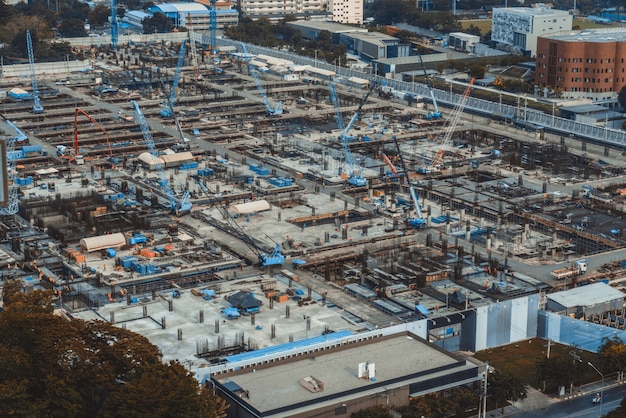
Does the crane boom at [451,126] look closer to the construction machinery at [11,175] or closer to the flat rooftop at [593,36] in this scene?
the flat rooftop at [593,36]

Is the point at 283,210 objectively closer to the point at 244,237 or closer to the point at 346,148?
the point at 244,237

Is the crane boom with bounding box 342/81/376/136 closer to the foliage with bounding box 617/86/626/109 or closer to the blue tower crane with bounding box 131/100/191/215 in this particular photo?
the blue tower crane with bounding box 131/100/191/215

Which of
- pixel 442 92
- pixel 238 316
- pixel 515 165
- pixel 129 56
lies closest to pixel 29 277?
pixel 238 316

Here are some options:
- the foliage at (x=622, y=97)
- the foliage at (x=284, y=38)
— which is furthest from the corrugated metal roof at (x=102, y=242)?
the foliage at (x=284, y=38)

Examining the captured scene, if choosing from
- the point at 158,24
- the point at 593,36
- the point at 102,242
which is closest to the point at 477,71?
Result: the point at 593,36

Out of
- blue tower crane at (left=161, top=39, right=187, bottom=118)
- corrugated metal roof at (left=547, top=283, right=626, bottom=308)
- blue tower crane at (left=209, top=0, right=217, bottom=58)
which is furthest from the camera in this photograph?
blue tower crane at (left=209, top=0, right=217, bottom=58)

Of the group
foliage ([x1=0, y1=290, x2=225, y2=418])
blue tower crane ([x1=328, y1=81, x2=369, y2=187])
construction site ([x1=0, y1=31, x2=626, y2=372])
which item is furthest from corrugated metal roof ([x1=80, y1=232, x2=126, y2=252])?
foliage ([x1=0, y1=290, x2=225, y2=418])

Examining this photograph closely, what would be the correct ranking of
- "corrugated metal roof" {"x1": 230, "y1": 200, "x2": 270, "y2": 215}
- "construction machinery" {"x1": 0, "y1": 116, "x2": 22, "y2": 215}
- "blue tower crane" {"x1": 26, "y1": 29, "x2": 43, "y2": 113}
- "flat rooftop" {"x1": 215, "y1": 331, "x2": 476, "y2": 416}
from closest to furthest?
"flat rooftop" {"x1": 215, "y1": 331, "x2": 476, "y2": 416}, "construction machinery" {"x1": 0, "y1": 116, "x2": 22, "y2": 215}, "corrugated metal roof" {"x1": 230, "y1": 200, "x2": 270, "y2": 215}, "blue tower crane" {"x1": 26, "y1": 29, "x2": 43, "y2": 113}
